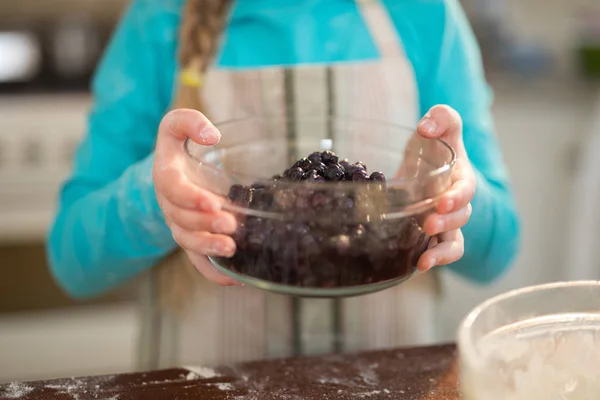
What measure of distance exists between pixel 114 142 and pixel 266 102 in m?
0.22

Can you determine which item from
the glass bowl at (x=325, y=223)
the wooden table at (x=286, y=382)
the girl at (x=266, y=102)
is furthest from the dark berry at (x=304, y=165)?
the girl at (x=266, y=102)

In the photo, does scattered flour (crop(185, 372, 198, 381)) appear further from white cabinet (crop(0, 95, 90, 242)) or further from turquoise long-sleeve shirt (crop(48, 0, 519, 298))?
white cabinet (crop(0, 95, 90, 242))

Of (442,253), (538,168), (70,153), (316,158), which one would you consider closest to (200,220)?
(316,158)

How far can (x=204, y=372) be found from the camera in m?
0.81

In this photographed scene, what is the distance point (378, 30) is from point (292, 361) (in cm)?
49

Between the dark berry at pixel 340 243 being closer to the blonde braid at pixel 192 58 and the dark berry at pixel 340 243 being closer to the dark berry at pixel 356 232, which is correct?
the dark berry at pixel 356 232

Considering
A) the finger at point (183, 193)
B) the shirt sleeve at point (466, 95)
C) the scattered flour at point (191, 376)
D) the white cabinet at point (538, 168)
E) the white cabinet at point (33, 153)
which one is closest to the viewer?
the finger at point (183, 193)

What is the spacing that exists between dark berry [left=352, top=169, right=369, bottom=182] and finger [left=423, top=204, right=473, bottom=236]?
68 mm

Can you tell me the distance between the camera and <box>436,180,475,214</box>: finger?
2.26ft

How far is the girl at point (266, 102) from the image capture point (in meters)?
1.03

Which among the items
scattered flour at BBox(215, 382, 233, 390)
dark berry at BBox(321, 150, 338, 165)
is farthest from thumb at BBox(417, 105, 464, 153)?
scattered flour at BBox(215, 382, 233, 390)

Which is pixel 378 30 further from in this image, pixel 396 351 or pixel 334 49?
pixel 396 351

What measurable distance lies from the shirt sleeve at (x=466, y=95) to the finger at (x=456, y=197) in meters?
0.25

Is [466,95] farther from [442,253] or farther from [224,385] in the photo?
[224,385]
